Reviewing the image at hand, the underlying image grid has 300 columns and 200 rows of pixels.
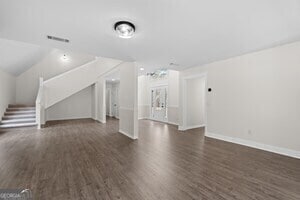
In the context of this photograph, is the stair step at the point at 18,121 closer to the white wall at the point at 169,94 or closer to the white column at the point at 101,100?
the white column at the point at 101,100

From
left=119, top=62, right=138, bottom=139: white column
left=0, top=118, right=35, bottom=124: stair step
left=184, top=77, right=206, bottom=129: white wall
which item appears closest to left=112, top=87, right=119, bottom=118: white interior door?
left=0, top=118, right=35, bottom=124: stair step

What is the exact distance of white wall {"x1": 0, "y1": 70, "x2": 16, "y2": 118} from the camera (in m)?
6.16

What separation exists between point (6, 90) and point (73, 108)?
345 centimetres

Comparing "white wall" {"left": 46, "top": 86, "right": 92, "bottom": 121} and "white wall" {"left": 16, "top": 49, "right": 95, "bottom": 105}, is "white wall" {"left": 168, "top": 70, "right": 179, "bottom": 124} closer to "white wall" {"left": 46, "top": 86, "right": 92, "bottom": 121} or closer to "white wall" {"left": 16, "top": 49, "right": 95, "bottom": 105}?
"white wall" {"left": 46, "top": 86, "right": 92, "bottom": 121}

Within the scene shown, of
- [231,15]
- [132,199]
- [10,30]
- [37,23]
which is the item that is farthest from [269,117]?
[10,30]

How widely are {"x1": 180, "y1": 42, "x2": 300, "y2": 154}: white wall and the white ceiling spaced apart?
486 mm

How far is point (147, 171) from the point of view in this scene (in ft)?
8.68

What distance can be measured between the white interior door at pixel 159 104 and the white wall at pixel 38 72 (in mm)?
5553

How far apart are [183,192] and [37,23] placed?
3549mm

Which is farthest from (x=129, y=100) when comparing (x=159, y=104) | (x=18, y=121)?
(x=18, y=121)

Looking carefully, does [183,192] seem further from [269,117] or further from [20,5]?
[20,5]

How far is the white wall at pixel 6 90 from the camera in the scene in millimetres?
6164

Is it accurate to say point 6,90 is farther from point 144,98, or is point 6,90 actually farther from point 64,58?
point 144,98

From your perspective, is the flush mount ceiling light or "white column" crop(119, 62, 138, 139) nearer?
the flush mount ceiling light
